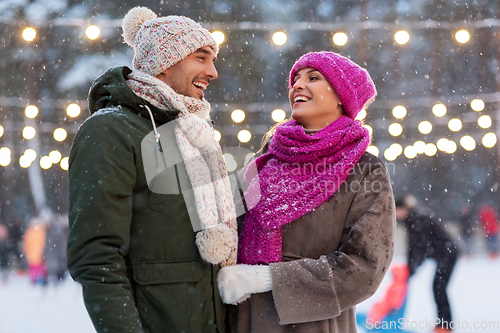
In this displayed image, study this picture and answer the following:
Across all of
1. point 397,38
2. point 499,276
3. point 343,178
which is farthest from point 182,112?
point 499,276

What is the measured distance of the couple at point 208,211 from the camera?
1.38 meters

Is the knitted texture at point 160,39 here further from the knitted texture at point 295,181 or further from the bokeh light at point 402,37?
the bokeh light at point 402,37

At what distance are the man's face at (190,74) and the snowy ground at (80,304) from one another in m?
4.48

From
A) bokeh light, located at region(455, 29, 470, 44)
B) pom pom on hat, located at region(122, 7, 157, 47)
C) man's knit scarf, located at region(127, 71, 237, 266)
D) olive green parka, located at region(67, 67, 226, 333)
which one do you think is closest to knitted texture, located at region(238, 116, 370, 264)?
man's knit scarf, located at region(127, 71, 237, 266)

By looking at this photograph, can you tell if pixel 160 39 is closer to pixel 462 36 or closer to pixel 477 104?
pixel 462 36

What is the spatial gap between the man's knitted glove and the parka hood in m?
0.63

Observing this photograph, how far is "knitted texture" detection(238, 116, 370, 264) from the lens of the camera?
1800mm

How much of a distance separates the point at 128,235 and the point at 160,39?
847 millimetres

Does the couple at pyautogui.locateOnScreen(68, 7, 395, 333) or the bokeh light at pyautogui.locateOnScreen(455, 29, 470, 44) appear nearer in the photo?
the couple at pyautogui.locateOnScreen(68, 7, 395, 333)

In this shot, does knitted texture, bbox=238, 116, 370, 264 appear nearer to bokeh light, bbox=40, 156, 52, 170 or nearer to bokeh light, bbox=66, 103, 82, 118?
bokeh light, bbox=66, 103, 82, 118

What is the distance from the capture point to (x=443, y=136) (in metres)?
5.83

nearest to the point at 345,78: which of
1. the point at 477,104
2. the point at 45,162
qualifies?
the point at 477,104

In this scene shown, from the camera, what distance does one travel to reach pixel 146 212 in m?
1.48

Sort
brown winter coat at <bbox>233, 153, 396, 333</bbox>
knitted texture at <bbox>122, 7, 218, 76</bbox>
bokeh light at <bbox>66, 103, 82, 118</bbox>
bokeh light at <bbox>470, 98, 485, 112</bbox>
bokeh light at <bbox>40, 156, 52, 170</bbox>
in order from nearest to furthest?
1. brown winter coat at <bbox>233, 153, 396, 333</bbox>
2. knitted texture at <bbox>122, 7, 218, 76</bbox>
3. bokeh light at <bbox>470, 98, 485, 112</bbox>
4. bokeh light at <bbox>66, 103, 82, 118</bbox>
5. bokeh light at <bbox>40, 156, 52, 170</bbox>
